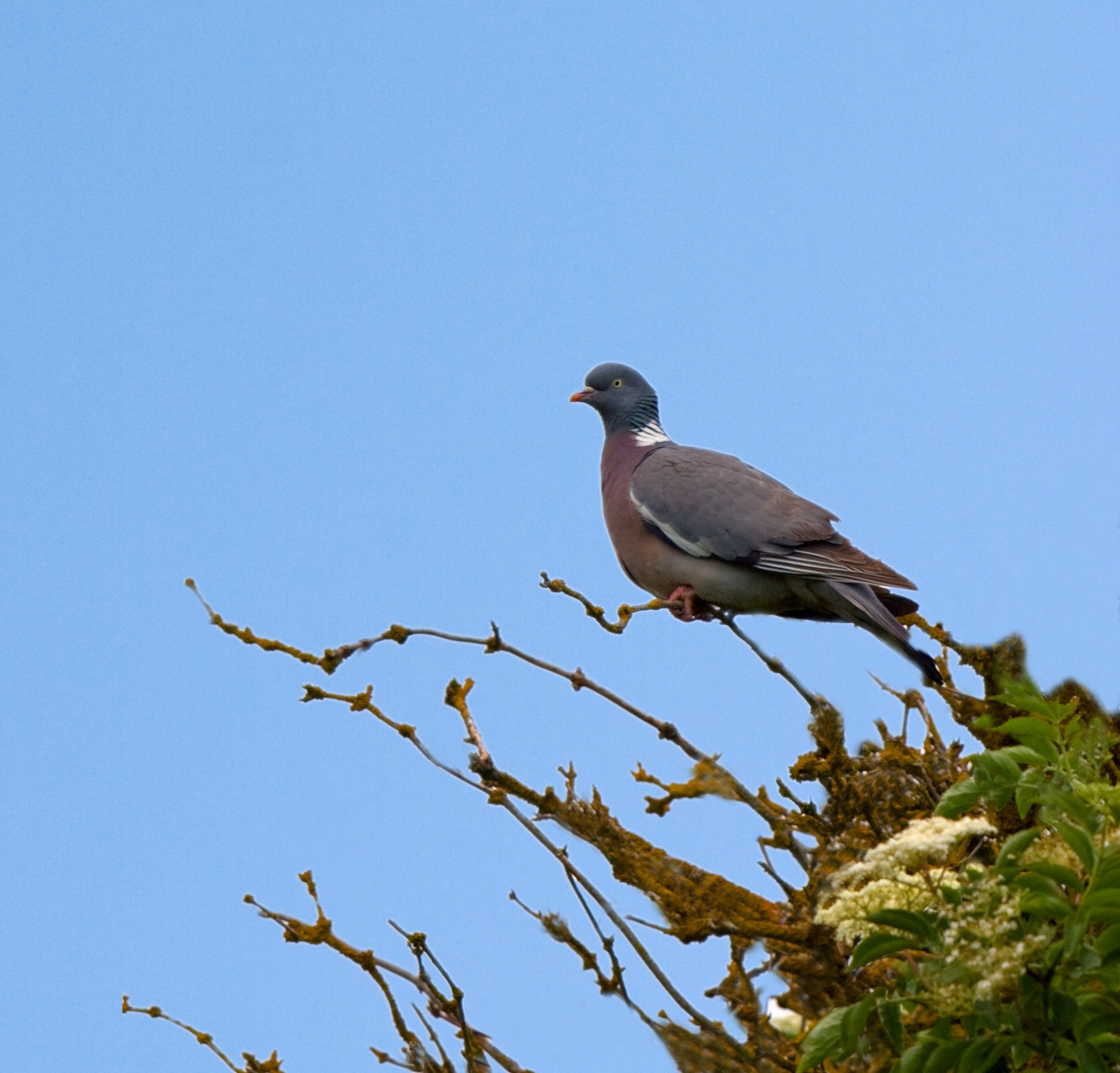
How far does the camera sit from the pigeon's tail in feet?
15.6

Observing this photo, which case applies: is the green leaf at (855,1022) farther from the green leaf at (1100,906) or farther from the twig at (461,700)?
the twig at (461,700)

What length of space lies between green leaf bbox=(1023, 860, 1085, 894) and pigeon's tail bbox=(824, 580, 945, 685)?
298 cm

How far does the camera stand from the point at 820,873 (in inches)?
89.2

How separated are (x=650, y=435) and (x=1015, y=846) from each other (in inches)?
201

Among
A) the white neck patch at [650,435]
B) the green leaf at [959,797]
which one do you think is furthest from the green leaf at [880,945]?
the white neck patch at [650,435]

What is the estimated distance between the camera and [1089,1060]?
1.54m

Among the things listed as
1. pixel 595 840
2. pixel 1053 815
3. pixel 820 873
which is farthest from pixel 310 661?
pixel 1053 815

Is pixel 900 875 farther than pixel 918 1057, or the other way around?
pixel 900 875

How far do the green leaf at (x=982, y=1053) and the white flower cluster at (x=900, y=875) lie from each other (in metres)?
0.17

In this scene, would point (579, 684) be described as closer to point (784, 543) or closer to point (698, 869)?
point (698, 869)

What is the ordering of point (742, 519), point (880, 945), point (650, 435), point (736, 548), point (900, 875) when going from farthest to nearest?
1. point (650, 435)
2. point (742, 519)
3. point (736, 548)
4. point (900, 875)
5. point (880, 945)

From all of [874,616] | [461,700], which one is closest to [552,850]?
[461,700]

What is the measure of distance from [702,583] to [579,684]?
296 cm

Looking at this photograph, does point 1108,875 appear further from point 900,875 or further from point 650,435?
point 650,435
